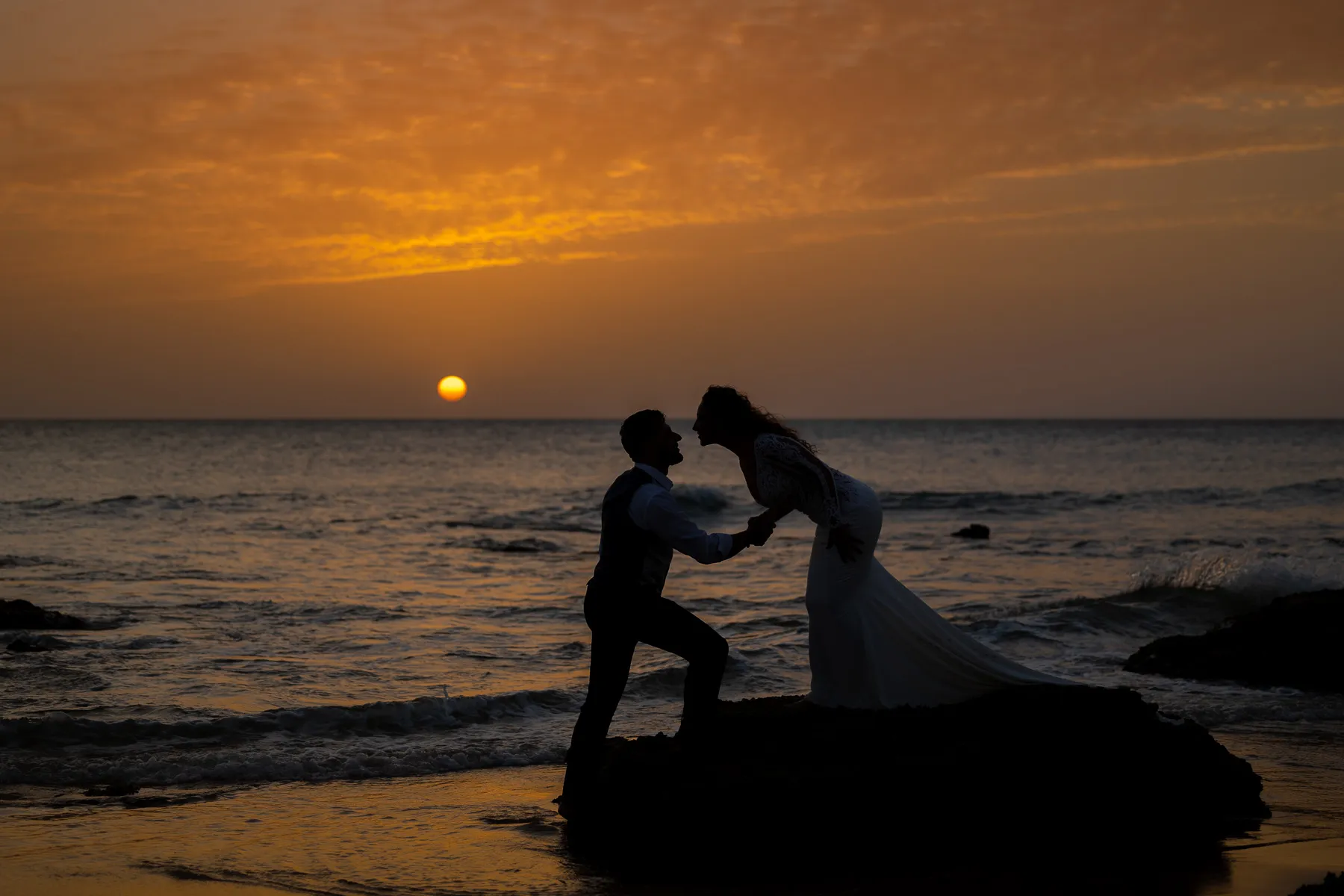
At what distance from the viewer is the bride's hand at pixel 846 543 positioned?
6832 mm

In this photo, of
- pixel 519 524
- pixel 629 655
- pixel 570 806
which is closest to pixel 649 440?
pixel 629 655

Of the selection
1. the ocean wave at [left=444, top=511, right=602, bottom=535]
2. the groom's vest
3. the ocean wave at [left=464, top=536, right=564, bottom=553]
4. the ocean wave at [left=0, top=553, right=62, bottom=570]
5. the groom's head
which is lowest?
the ocean wave at [left=444, top=511, right=602, bottom=535]

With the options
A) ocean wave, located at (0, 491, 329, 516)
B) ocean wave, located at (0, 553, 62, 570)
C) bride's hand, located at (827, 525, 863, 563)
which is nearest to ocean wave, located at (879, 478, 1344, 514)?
ocean wave, located at (0, 491, 329, 516)

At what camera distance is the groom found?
6379 mm

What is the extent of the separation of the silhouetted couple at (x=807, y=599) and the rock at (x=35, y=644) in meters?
8.99

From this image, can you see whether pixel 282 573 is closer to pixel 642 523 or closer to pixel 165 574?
pixel 165 574

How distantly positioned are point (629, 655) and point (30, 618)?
11.5 metres

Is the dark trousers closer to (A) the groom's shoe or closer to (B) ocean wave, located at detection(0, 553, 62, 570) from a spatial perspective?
(A) the groom's shoe

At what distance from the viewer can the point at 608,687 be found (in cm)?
673

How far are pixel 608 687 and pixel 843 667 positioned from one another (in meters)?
1.38

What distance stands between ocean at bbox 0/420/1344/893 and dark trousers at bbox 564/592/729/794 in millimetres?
725

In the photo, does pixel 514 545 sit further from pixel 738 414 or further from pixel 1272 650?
pixel 738 414

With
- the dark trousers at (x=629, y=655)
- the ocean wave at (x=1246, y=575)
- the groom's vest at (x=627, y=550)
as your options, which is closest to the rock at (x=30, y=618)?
the dark trousers at (x=629, y=655)

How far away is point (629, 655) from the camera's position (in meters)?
6.68
